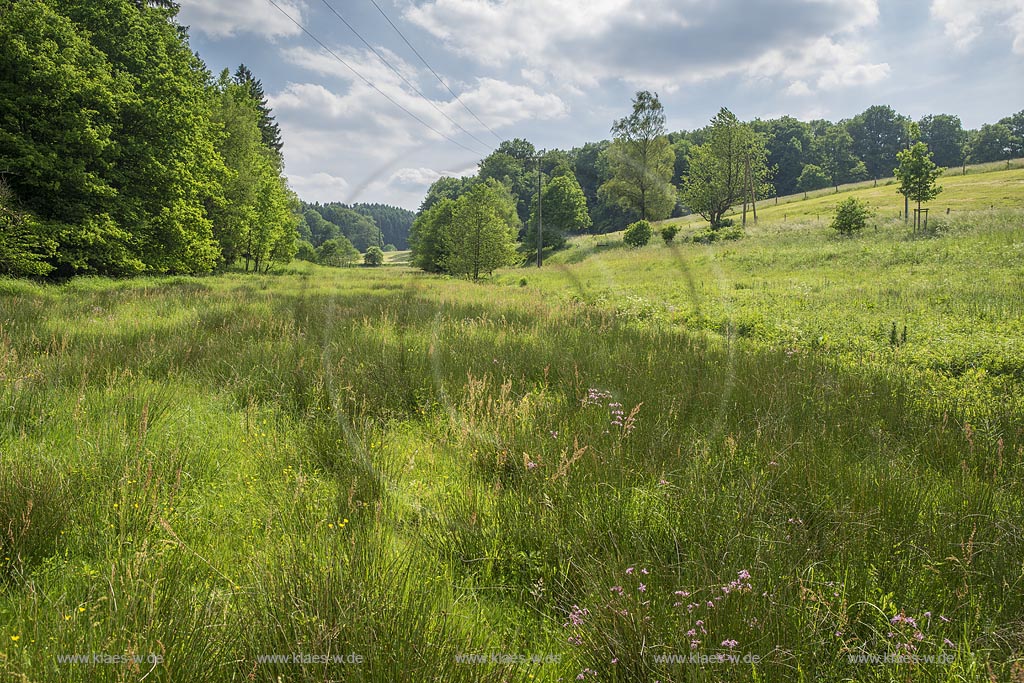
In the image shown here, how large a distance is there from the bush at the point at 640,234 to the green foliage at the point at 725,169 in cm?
1082

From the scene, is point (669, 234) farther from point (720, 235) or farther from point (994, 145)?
point (994, 145)

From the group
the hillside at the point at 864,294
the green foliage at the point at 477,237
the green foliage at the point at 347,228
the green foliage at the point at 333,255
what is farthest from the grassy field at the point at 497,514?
the green foliage at the point at 347,228

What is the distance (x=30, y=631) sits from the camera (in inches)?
54.9

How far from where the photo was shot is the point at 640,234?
46875mm

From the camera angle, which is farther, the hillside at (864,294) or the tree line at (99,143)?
the tree line at (99,143)

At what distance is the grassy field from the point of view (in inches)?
56.2

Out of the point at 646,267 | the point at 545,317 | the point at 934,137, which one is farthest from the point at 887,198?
the point at 934,137

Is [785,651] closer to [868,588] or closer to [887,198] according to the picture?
[868,588]

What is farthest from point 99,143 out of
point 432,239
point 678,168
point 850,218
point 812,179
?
point 812,179

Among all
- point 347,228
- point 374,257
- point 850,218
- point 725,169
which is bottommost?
point 850,218

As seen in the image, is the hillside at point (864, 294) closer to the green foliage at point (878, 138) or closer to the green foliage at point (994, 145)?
the green foliage at point (878, 138)

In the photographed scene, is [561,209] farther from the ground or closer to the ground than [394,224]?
closer to the ground

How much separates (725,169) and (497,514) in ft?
200

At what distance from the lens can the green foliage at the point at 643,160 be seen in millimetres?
49719
